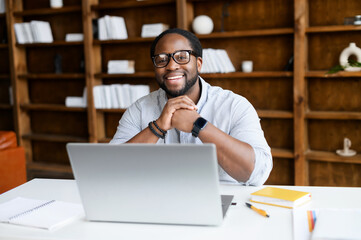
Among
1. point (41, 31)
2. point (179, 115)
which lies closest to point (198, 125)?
point (179, 115)

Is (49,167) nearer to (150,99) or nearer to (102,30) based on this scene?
(102,30)

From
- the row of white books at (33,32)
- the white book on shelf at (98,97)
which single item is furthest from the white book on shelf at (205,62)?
the row of white books at (33,32)

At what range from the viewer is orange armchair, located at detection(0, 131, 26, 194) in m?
2.96

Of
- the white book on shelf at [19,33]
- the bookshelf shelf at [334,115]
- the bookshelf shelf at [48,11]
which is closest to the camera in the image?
the bookshelf shelf at [334,115]

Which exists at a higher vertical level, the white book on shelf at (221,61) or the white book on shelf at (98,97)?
the white book on shelf at (221,61)

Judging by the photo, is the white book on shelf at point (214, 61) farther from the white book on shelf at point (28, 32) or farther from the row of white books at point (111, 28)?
the white book on shelf at point (28, 32)

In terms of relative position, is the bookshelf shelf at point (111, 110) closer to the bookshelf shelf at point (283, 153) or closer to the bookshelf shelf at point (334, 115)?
the bookshelf shelf at point (283, 153)

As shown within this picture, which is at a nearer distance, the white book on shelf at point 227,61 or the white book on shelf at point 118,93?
the white book on shelf at point 227,61

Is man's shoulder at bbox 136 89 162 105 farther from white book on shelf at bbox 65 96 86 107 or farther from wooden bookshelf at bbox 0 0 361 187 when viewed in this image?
white book on shelf at bbox 65 96 86 107

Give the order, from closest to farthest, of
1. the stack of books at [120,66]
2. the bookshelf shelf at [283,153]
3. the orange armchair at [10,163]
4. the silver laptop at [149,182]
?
1. the silver laptop at [149,182]
2. the orange armchair at [10,163]
3. the bookshelf shelf at [283,153]
4. the stack of books at [120,66]

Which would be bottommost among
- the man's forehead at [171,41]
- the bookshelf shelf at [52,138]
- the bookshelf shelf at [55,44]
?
the bookshelf shelf at [52,138]

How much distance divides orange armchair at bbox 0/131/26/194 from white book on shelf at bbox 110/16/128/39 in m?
1.44

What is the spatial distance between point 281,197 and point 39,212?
765mm

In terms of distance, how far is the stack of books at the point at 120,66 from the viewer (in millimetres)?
3994
